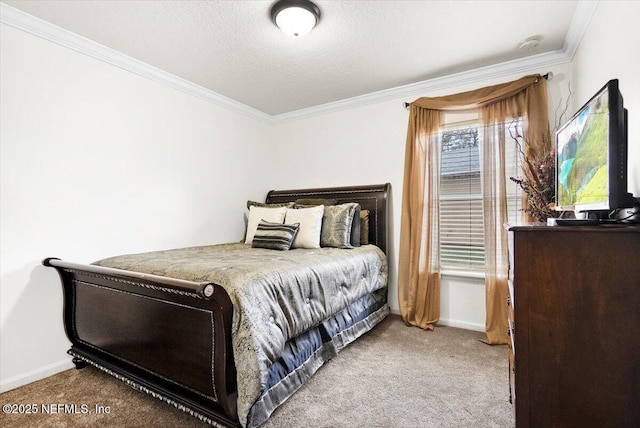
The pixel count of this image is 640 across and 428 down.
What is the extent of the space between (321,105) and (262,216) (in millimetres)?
1590

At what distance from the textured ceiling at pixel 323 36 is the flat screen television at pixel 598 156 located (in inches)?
46.1

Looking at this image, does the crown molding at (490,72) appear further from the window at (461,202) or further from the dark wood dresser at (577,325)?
the dark wood dresser at (577,325)

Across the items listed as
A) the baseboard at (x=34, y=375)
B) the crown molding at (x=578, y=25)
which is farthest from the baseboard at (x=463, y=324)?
the baseboard at (x=34, y=375)

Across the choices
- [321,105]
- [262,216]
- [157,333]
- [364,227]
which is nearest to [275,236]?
[262,216]

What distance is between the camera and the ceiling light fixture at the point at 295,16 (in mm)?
1961

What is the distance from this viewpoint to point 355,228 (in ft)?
10.6

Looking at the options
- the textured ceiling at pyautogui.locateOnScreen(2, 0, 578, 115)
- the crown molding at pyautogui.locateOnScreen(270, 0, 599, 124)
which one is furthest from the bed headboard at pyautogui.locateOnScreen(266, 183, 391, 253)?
the textured ceiling at pyautogui.locateOnScreen(2, 0, 578, 115)

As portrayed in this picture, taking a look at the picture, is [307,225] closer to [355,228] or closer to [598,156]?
[355,228]

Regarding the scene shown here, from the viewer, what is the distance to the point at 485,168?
2850mm

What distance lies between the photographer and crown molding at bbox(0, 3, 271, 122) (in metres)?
2.08

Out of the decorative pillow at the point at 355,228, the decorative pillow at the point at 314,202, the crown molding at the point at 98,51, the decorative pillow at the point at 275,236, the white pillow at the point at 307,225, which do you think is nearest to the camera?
the crown molding at the point at 98,51

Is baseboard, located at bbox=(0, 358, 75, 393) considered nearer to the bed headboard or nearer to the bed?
the bed

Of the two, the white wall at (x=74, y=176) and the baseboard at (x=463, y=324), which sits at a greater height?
the white wall at (x=74, y=176)

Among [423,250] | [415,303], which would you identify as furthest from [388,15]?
[415,303]
